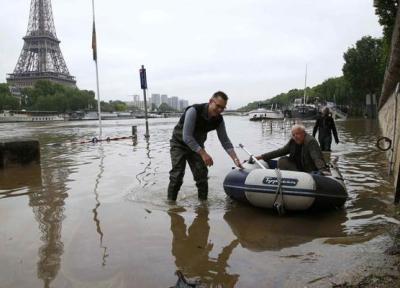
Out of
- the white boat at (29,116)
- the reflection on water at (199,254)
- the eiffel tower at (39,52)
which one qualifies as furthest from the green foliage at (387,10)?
the eiffel tower at (39,52)

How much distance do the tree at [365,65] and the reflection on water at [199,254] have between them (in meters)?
50.9

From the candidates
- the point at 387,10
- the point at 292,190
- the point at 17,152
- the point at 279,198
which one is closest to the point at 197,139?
the point at 279,198

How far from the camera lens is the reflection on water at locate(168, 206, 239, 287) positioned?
4.10 m

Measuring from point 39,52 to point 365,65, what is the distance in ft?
355

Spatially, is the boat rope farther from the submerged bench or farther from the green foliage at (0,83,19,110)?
the green foliage at (0,83,19,110)

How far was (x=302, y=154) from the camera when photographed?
281 inches

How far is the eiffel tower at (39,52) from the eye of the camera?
13125cm

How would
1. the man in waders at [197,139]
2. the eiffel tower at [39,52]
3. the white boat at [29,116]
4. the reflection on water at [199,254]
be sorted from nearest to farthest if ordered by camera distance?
the reflection on water at [199,254], the man in waders at [197,139], the white boat at [29,116], the eiffel tower at [39,52]

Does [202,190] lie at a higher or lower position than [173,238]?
higher

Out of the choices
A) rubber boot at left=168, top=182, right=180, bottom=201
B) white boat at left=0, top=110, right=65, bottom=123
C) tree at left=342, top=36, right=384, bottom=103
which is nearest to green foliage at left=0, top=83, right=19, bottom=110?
white boat at left=0, top=110, right=65, bottom=123

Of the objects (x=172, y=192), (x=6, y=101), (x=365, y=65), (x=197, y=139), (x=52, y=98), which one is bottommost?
(x=172, y=192)

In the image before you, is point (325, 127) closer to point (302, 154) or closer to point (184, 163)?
point (302, 154)

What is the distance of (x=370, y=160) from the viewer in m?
12.4

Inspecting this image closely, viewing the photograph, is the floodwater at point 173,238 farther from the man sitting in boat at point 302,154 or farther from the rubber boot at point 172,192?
the man sitting in boat at point 302,154
